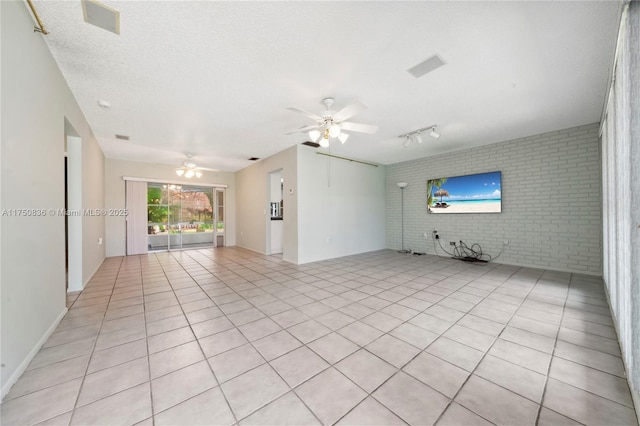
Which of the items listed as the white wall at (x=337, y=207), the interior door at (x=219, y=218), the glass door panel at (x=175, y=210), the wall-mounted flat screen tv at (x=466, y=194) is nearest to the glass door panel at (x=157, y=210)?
the glass door panel at (x=175, y=210)

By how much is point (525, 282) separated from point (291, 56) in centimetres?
477

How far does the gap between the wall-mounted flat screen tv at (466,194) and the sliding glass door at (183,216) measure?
7.03 m

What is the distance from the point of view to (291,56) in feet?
7.48

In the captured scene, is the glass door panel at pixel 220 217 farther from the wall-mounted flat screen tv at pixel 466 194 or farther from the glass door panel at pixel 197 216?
the wall-mounted flat screen tv at pixel 466 194

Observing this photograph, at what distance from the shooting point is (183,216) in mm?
8039

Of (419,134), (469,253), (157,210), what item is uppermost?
(419,134)

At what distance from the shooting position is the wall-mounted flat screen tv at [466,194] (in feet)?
17.2

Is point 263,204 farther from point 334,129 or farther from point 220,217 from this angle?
point 334,129

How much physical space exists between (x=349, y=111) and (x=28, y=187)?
3010 millimetres

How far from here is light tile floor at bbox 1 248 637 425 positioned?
1.38 meters

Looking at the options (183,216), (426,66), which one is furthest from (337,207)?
(183,216)

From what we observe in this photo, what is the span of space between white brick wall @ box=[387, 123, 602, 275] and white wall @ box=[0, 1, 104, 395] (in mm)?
6983

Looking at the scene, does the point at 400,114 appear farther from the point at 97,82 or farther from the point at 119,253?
the point at 119,253

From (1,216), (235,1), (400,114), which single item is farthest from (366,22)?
(1,216)
